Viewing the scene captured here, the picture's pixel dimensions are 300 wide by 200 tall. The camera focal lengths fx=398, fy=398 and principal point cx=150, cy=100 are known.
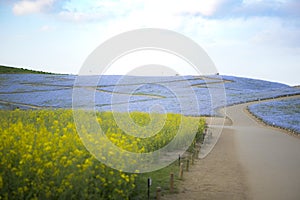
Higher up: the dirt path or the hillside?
the hillside

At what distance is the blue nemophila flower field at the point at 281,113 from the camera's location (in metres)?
28.2

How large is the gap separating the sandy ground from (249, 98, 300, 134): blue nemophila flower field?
271 inches

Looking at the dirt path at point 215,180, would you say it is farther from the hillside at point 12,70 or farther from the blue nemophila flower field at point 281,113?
the hillside at point 12,70

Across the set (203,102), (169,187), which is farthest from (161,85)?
(169,187)

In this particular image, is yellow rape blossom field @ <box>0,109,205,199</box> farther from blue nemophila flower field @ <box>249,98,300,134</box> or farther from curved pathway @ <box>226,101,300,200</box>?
blue nemophila flower field @ <box>249,98,300,134</box>

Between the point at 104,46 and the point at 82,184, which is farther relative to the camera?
the point at 104,46

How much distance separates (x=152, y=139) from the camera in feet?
45.3

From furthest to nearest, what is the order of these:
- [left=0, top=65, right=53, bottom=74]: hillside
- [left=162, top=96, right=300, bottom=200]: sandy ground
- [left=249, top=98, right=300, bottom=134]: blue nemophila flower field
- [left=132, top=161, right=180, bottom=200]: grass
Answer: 1. [left=0, top=65, right=53, bottom=74]: hillside
2. [left=249, top=98, right=300, bottom=134]: blue nemophila flower field
3. [left=162, top=96, right=300, bottom=200]: sandy ground
4. [left=132, top=161, right=180, bottom=200]: grass

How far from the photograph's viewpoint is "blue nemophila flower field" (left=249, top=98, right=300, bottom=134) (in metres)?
28.2

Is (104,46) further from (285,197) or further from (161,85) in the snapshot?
(161,85)

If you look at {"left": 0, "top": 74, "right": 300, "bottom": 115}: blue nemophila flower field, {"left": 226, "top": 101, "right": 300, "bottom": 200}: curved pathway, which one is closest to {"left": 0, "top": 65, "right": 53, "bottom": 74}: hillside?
{"left": 0, "top": 74, "right": 300, "bottom": 115}: blue nemophila flower field

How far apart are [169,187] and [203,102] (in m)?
33.6

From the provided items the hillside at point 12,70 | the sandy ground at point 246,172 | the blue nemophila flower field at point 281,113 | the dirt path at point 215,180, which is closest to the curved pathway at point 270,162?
the sandy ground at point 246,172

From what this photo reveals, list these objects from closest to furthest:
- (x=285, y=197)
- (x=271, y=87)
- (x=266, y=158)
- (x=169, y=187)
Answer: (x=285, y=197) < (x=169, y=187) < (x=266, y=158) < (x=271, y=87)
